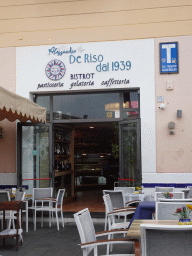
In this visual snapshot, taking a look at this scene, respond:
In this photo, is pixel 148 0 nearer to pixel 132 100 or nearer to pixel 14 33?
pixel 132 100

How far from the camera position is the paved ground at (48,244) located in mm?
5566

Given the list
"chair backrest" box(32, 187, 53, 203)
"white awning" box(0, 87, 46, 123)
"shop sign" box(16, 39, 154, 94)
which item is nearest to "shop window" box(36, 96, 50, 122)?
"shop sign" box(16, 39, 154, 94)

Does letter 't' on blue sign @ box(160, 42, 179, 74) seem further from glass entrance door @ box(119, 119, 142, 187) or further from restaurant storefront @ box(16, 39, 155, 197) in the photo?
glass entrance door @ box(119, 119, 142, 187)

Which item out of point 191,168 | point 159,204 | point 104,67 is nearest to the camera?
point 159,204

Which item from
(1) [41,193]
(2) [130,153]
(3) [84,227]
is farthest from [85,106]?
(3) [84,227]

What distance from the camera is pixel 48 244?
611 centimetres

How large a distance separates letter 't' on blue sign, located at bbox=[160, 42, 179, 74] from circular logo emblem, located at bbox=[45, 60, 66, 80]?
2.39 m

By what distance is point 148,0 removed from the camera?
877 centimetres

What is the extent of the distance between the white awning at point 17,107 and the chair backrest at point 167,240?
4275mm

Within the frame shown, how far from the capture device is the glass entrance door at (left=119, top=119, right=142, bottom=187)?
332 inches

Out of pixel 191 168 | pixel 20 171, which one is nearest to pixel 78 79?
pixel 20 171

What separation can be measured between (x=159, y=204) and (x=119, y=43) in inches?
215

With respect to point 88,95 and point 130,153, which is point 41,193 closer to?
point 130,153

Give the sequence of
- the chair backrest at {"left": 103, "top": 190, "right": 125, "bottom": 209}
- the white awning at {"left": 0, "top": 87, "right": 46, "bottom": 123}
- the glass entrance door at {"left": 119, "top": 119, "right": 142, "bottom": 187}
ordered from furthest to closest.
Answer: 1. the glass entrance door at {"left": 119, "top": 119, "right": 142, "bottom": 187}
2. the chair backrest at {"left": 103, "top": 190, "right": 125, "bottom": 209}
3. the white awning at {"left": 0, "top": 87, "right": 46, "bottom": 123}
